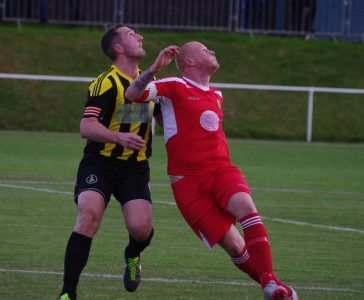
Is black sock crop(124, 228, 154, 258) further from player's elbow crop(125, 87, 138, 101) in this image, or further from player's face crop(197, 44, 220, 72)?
player's face crop(197, 44, 220, 72)

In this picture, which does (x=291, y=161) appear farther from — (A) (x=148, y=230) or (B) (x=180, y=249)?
(A) (x=148, y=230)

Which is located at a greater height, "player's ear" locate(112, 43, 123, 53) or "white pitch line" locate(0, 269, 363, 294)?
"player's ear" locate(112, 43, 123, 53)

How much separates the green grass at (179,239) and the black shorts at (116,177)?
705 mm

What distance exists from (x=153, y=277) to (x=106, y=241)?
1.81 metres

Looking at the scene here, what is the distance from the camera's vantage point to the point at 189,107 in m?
7.48

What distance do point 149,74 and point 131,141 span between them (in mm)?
448

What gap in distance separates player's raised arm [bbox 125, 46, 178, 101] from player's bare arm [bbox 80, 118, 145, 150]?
0.88ft

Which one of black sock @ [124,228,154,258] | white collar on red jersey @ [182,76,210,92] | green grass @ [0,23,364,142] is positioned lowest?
green grass @ [0,23,364,142]

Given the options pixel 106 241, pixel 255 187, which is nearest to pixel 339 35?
pixel 255 187

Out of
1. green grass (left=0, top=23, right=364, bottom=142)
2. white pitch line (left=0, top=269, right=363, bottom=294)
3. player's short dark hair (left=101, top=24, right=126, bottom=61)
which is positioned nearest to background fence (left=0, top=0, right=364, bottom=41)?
green grass (left=0, top=23, right=364, bottom=142)

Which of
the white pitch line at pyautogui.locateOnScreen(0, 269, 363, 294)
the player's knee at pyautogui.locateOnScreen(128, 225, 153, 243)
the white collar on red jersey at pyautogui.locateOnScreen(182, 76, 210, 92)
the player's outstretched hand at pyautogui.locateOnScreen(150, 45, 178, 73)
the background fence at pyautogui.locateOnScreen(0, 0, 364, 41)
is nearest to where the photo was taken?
the player's outstretched hand at pyautogui.locateOnScreen(150, 45, 178, 73)

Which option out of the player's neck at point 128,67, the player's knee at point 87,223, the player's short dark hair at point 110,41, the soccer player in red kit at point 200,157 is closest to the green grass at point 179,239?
the player's knee at point 87,223

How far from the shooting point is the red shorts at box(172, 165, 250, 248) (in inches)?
288

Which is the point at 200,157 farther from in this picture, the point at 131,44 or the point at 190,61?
the point at 131,44
